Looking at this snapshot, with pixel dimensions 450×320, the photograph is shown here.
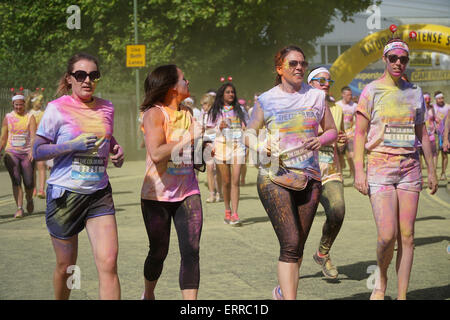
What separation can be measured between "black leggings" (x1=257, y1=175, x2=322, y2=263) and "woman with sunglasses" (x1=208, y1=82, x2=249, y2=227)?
5372 mm

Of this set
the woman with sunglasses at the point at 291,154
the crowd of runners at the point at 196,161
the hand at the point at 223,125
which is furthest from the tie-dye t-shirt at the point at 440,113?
the woman with sunglasses at the point at 291,154

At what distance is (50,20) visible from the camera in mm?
32750

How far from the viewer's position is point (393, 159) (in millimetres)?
5559

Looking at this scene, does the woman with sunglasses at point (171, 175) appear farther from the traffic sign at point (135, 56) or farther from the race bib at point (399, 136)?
the traffic sign at point (135, 56)

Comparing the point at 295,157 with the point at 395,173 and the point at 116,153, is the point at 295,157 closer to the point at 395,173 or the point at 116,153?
the point at 395,173

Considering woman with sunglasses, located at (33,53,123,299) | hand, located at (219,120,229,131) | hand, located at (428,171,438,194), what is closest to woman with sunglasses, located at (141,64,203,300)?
woman with sunglasses, located at (33,53,123,299)

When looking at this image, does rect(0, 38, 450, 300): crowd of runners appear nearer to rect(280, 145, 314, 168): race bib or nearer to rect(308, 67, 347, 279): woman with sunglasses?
rect(280, 145, 314, 168): race bib

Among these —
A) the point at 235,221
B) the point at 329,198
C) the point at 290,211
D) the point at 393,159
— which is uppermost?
the point at 393,159

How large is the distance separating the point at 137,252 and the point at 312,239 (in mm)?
2274

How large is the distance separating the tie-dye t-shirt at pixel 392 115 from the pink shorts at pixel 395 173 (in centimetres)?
5

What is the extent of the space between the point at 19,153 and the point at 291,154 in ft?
25.0

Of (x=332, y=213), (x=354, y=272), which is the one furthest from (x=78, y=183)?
(x=354, y=272)

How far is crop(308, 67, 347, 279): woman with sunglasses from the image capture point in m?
6.88
